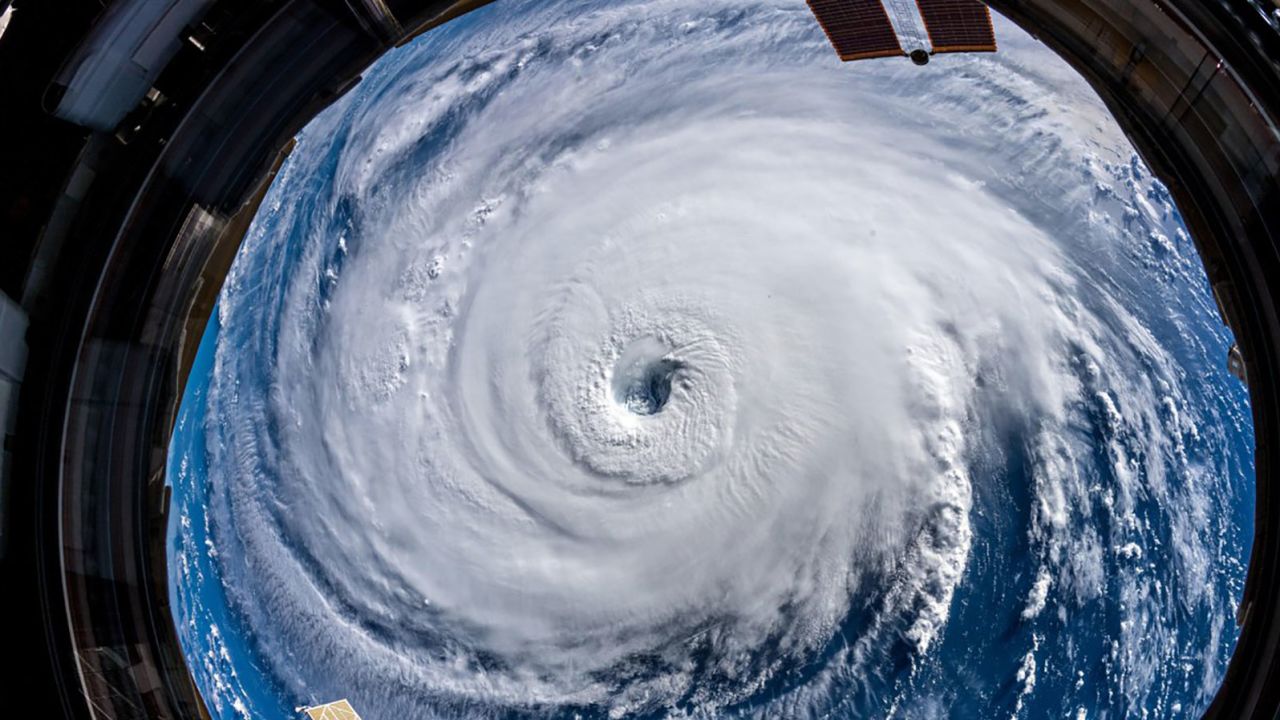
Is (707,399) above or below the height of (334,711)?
above

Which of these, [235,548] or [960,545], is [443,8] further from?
[960,545]

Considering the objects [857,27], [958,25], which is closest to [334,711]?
[857,27]

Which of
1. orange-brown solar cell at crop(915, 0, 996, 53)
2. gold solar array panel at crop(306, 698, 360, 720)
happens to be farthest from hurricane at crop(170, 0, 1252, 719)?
orange-brown solar cell at crop(915, 0, 996, 53)

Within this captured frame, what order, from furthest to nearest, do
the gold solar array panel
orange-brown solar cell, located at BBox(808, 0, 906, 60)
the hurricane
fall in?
the gold solar array panel < the hurricane < orange-brown solar cell, located at BBox(808, 0, 906, 60)

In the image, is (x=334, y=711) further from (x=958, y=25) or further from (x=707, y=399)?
(x=958, y=25)

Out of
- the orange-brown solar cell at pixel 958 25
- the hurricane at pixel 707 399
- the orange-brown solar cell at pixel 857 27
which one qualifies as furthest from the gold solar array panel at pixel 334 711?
the orange-brown solar cell at pixel 958 25

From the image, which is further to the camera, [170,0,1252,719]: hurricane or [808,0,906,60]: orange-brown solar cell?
[170,0,1252,719]: hurricane

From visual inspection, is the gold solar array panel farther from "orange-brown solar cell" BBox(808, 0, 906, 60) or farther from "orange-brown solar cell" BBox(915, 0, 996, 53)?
"orange-brown solar cell" BBox(915, 0, 996, 53)

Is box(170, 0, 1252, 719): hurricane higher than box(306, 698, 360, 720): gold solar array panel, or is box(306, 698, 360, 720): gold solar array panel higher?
box(170, 0, 1252, 719): hurricane
